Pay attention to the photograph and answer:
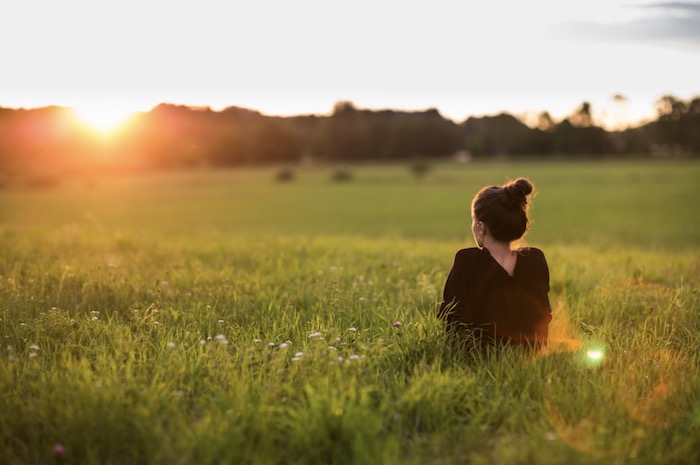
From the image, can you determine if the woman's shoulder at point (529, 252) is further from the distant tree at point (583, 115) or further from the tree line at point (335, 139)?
the distant tree at point (583, 115)

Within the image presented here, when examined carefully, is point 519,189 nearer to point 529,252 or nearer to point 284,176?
point 529,252

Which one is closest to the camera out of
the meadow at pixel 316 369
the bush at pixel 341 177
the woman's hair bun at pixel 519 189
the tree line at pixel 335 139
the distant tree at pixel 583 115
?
the meadow at pixel 316 369

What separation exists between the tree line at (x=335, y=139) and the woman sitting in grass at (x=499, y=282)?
1574 inches

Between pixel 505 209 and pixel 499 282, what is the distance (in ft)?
1.78

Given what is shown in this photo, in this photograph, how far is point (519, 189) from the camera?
12.5 feet

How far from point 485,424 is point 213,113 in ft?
203

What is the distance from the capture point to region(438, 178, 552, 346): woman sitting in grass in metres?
3.84

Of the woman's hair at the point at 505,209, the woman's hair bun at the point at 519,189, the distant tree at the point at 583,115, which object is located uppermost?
the distant tree at the point at 583,115

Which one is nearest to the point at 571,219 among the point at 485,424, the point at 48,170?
the point at 485,424

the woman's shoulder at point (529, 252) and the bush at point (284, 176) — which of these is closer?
the woman's shoulder at point (529, 252)

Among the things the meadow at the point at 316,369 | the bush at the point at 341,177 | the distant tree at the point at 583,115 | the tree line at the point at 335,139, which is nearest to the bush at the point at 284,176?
the bush at the point at 341,177

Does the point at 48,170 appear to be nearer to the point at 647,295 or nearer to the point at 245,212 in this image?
the point at 245,212

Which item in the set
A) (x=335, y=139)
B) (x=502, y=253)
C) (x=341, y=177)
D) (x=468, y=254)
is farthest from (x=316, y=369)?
(x=335, y=139)

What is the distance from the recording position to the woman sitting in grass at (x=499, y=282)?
3.84m
